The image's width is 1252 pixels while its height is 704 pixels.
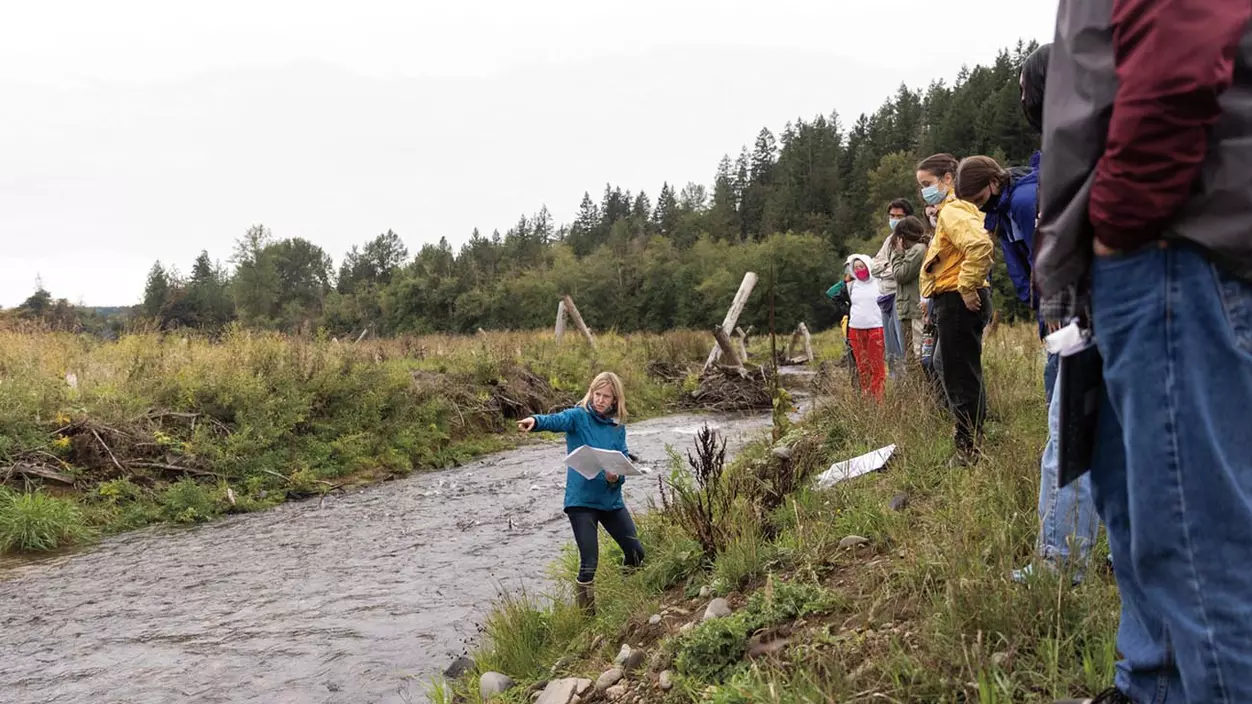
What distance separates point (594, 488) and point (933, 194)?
10.8ft

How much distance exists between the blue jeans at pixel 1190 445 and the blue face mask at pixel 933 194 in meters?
4.46

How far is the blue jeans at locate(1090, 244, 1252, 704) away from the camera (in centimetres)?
142

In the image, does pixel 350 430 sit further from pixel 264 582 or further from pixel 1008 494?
pixel 1008 494

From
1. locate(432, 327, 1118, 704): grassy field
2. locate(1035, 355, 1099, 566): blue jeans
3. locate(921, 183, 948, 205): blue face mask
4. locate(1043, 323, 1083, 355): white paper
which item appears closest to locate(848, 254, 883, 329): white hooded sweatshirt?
locate(432, 327, 1118, 704): grassy field

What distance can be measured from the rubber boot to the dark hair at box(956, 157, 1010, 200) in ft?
9.86

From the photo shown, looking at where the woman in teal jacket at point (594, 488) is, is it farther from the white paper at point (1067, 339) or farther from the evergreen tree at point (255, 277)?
the evergreen tree at point (255, 277)

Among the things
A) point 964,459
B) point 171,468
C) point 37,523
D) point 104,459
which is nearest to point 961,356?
point 964,459

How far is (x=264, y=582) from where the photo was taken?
6.13m

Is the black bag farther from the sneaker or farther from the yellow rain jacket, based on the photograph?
the yellow rain jacket

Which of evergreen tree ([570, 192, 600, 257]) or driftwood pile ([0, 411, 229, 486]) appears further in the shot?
evergreen tree ([570, 192, 600, 257])

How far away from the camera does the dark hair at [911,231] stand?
21.4 feet

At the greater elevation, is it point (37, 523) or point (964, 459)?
point (964, 459)

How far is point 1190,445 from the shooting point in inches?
56.8

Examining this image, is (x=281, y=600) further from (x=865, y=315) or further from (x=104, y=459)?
(x=865, y=315)
